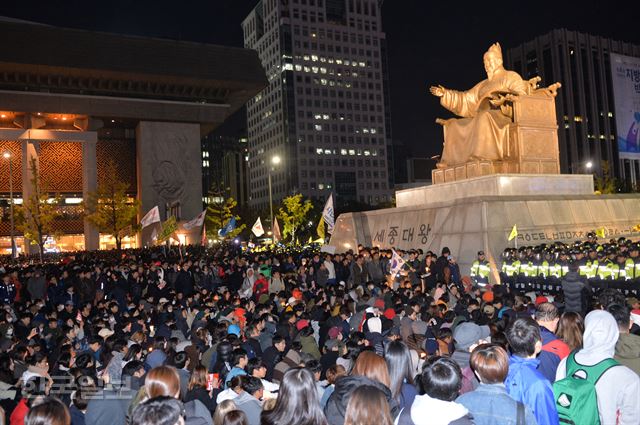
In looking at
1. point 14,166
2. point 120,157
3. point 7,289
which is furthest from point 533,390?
point 120,157

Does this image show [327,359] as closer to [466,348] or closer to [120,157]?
[466,348]

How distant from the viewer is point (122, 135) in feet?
168

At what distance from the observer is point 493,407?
373cm

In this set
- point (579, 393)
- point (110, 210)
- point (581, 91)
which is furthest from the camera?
point (581, 91)

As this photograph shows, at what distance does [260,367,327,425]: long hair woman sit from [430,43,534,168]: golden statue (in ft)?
67.4

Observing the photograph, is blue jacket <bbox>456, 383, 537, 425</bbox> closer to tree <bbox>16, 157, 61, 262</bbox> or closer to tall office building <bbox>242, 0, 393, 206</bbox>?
tree <bbox>16, 157, 61, 262</bbox>

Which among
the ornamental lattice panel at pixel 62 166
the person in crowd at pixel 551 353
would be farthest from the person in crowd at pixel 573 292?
the ornamental lattice panel at pixel 62 166

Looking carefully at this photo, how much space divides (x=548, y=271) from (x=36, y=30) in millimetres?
42699

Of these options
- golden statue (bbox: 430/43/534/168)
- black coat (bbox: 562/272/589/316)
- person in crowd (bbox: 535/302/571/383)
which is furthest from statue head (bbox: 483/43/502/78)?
person in crowd (bbox: 535/302/571/383)

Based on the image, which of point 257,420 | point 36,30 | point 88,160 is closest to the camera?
point 257,420

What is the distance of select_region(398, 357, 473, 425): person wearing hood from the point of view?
11.8 ft

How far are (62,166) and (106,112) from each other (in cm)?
611

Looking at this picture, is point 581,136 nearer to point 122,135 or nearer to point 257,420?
point 122,135

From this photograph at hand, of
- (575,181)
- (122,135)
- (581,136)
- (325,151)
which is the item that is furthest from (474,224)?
(325,151)
